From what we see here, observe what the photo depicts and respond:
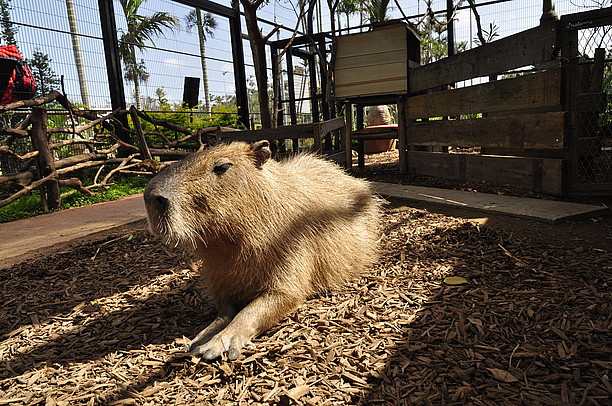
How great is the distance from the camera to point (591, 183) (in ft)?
13.1

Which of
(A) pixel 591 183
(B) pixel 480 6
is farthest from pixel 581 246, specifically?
(B) pixel 480 6

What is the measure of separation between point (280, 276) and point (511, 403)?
1.18 meters

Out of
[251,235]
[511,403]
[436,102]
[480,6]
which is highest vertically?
[480,6]

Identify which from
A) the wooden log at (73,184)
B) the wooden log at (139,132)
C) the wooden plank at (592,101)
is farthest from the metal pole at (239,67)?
the wooden plank at (592,101)

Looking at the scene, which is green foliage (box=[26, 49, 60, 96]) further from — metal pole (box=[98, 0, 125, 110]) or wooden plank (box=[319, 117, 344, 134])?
wooden plank (box=[319, 117, 344, 134])

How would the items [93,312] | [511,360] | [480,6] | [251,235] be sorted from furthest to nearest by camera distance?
[480,6]
[93,312]
[251,235]
[511,360]

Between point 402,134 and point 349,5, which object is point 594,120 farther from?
point 349,5

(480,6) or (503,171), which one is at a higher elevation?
(480,6)

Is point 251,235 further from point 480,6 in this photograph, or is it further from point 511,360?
point 480,6

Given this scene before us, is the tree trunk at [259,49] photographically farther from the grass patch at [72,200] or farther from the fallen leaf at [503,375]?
the fallen leaf at [503,375]

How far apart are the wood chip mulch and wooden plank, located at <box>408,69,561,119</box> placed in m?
1.78

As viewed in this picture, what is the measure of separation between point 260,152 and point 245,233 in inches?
17.2

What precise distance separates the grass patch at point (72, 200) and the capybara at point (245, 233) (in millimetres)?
4701

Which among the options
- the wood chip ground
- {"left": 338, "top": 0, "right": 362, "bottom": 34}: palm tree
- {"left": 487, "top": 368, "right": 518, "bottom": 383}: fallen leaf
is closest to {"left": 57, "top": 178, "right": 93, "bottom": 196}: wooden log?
the wood chip ground
